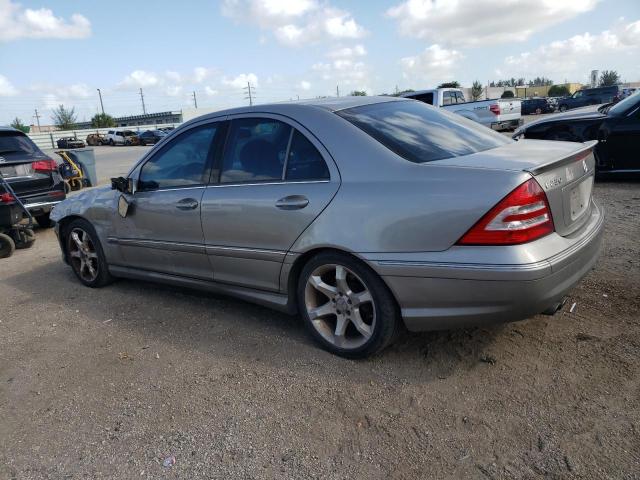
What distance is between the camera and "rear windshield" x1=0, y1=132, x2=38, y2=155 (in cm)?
762

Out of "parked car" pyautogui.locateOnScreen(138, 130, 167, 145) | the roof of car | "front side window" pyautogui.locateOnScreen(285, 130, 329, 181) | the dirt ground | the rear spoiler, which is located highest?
"parked car" pyautogui.locateOnScreen(138, 130, 167, 145)

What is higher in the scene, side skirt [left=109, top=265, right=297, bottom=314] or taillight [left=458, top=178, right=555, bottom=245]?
taillight [left=458, top=178, right=555, bottom=245]

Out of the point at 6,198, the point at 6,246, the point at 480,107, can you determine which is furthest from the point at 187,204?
the point at 480,107

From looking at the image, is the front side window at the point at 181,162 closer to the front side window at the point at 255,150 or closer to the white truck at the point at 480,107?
the front side window at the point at 255,150

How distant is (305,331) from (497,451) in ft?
5.57

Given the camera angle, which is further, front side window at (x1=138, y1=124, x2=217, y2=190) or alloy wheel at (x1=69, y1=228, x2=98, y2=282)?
alloy wheel at (x1=69, y1=228, x2=98, y2=282)

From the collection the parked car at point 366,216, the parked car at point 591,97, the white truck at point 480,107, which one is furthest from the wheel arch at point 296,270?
the parked car at point 591,97

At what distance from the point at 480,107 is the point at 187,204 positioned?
49.0ft

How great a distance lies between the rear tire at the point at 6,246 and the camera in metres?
6.66

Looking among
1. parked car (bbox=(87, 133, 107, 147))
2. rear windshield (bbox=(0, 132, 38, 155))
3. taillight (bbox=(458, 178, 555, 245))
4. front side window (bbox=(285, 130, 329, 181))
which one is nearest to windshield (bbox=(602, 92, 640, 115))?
taillight (bbox=(458, 178, 555, 245))

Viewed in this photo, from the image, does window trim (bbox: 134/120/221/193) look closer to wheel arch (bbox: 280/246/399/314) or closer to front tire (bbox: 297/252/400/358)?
wheel arch (bbox: 280/246/399/314)

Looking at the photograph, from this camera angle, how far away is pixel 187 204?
3.94 meters

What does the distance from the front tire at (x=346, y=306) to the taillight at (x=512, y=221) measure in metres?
0.61

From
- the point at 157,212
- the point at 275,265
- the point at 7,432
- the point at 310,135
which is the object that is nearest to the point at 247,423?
the point at 275,265
